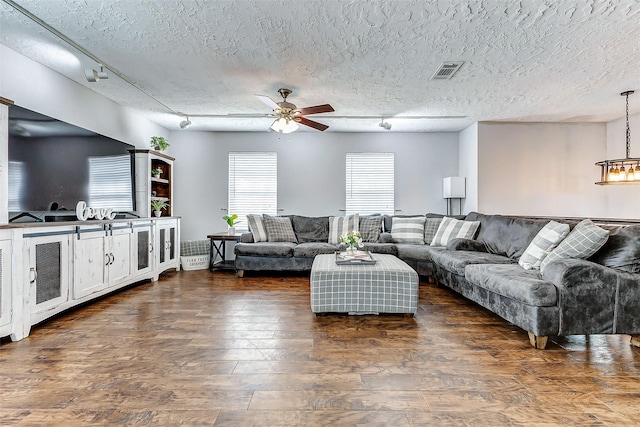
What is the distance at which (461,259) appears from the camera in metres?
3.84

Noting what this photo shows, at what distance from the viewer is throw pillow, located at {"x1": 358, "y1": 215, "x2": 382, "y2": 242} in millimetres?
5793

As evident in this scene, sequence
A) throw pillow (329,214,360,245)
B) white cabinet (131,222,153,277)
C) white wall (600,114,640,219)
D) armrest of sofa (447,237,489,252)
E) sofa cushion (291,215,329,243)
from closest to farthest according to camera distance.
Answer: white cabinet (131,222,153,277), armrest of sofa (447,237,489,252), white wall (600,114,640,219), throw pillow (329,214,360,245), sofa cushion (291,215,329,243)

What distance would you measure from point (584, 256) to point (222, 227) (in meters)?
5.53

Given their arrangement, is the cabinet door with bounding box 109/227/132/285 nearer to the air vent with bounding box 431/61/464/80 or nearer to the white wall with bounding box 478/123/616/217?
the air vent with bounding box 431/61/464/80

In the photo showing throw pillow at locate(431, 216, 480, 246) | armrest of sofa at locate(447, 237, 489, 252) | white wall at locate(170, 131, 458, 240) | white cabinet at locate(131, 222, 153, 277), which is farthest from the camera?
white wall at locate(170, 131, 458, 240)

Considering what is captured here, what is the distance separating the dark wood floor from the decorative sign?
3.42 ft

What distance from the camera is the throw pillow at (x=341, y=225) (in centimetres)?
585

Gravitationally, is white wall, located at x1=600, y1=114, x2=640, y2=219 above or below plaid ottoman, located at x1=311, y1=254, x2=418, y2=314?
above

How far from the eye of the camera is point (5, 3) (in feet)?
8.11

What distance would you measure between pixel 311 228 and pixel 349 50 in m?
3.44

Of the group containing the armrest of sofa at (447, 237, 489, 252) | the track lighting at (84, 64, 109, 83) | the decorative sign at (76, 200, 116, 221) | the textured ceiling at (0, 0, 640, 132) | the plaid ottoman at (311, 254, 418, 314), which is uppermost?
the textured ceiling at (0, 0, 640, 132)

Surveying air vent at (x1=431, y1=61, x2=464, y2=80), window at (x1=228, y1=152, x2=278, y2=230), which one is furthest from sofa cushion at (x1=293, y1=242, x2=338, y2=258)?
air vent at (x1=431, y1=61, x2=464, y2=80)

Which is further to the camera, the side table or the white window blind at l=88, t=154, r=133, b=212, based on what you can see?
the side table

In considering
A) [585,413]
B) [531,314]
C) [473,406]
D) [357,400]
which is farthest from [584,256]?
[357,400]
